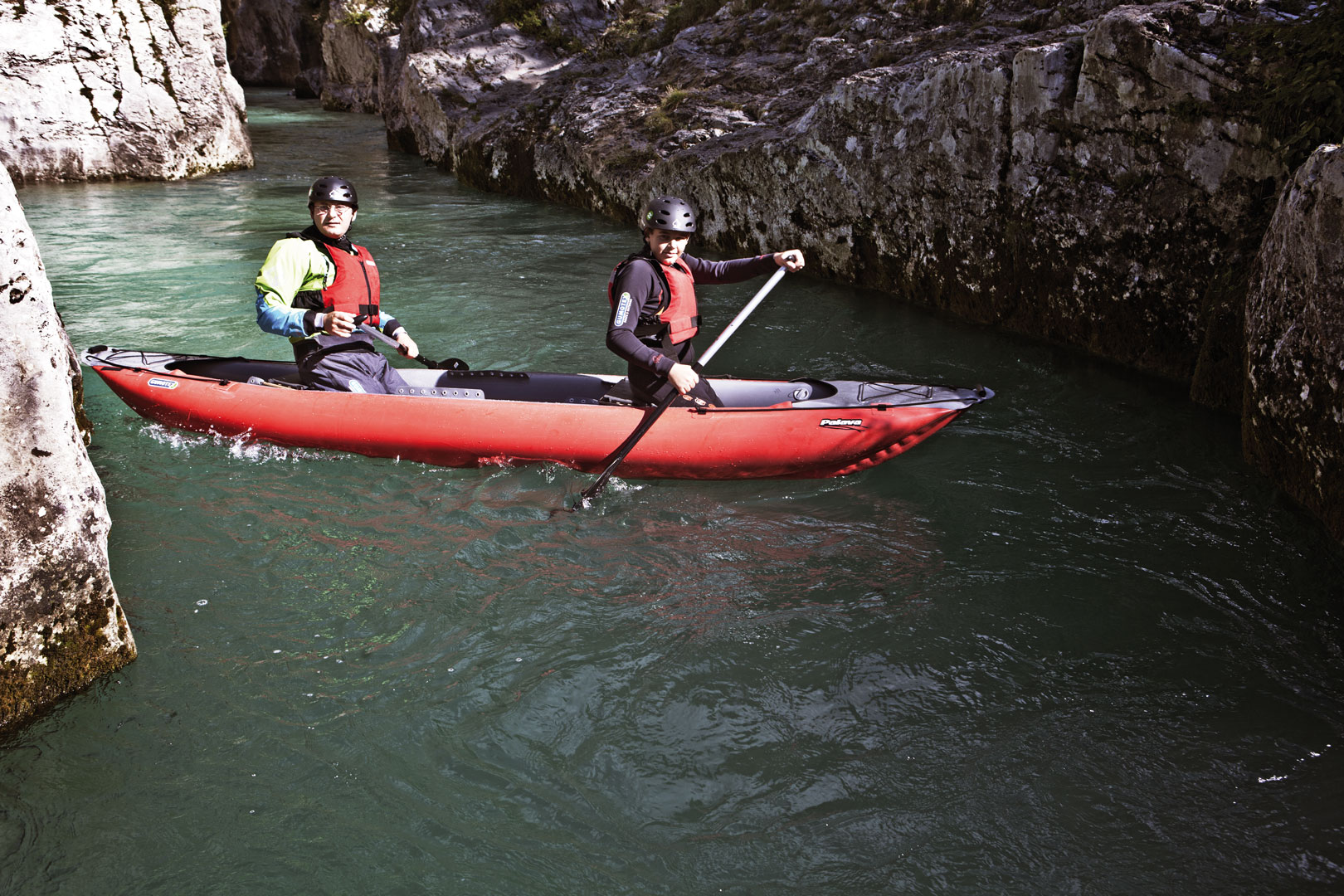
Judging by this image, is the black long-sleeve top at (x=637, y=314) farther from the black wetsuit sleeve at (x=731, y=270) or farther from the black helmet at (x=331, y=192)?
the black helmet at (x=331, y=192)

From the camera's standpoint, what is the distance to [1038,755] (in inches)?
115

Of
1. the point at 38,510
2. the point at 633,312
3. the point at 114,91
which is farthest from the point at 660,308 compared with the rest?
the point at 114,91

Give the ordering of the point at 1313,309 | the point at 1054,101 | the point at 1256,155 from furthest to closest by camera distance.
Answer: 1. the point at 1054,101
2. the point at 1256,155
3. the point at 1313,309

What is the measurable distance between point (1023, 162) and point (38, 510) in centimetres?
629

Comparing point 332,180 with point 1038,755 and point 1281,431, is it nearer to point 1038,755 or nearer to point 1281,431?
point 1038,755

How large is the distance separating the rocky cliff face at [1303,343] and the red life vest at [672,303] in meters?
2.76

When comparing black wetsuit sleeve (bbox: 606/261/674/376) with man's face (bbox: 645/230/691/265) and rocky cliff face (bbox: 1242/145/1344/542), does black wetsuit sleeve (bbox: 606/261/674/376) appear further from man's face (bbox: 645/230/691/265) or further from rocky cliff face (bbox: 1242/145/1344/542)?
rocky cliff face (bbox: 1242/145/1344/542)

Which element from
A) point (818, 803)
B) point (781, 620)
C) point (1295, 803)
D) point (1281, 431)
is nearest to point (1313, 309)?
point (1281, 431)

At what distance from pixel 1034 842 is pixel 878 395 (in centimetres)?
274

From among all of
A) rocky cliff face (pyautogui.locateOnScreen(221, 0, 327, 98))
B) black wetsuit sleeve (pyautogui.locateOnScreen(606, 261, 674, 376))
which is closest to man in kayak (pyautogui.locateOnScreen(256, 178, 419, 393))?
black wetsuit sleeve (pyautogui.locateOnScreen(606, 261, 674, 376))

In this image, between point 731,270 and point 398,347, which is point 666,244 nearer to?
point 731,270

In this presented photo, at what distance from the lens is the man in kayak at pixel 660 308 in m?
4.50

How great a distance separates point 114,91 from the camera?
1352 cm

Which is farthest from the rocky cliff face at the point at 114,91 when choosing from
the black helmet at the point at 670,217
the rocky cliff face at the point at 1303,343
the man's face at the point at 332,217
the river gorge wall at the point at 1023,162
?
the rocky cliff face at the point at 1303,343
